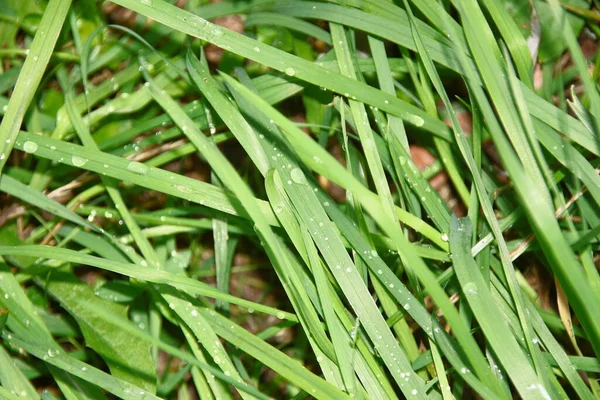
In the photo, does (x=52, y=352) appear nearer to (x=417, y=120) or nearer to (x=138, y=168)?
(x=138, y=168)

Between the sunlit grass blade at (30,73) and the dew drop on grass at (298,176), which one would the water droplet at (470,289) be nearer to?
the dew drop on grass at (298,176)

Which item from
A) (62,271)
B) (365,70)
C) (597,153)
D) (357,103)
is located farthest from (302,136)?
(62,271)

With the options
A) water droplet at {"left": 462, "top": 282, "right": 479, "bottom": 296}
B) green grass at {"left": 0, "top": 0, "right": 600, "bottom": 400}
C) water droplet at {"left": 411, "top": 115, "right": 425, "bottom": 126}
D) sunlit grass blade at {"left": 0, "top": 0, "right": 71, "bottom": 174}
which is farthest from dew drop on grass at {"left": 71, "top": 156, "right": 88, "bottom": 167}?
water droplet at {"left": 462, "top": 282, "right": 479, "bottom": 296}

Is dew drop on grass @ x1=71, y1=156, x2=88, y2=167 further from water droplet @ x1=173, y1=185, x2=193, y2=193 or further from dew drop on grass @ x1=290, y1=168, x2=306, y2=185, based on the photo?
dew drop on grass @ x1=290, y1=168, x2=306, y2=185

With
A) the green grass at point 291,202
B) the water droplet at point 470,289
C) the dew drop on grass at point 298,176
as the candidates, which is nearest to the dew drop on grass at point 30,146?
the green grass at point 291,202

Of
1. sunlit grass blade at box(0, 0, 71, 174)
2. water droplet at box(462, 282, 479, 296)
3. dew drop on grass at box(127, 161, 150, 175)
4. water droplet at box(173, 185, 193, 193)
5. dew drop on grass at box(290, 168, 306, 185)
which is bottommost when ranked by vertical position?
water droplet at box(462, 282, 479, 296)

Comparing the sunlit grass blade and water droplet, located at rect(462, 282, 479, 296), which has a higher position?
the sunlit grass blade
